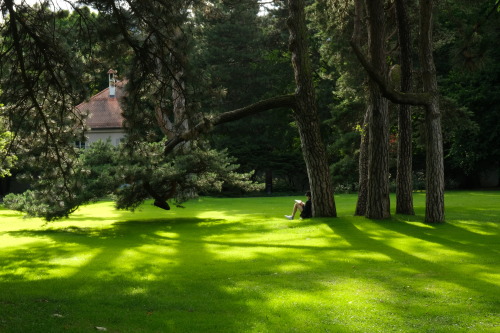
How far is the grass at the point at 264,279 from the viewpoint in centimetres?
754

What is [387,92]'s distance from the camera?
58.5 ft

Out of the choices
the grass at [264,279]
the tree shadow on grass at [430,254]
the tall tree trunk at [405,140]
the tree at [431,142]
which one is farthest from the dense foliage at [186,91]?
the tree shadow on grass at [430,254]

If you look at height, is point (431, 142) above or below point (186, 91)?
below

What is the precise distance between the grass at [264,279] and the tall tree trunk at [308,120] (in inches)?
63.7

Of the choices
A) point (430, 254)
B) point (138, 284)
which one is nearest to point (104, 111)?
point (430, 254)

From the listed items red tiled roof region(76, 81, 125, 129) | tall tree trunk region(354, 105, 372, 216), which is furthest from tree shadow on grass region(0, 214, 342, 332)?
red tiled roof region(76, 81, 125, 129)

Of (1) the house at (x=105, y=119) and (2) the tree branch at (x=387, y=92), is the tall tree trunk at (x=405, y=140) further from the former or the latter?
(1) the house at (x=105, y=119)

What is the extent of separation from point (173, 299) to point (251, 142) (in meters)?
42.7

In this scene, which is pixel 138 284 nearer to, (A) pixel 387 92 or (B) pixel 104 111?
(A) pixel 387 92

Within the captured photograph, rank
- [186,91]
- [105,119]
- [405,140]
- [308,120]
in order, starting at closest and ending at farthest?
[186,91], [308,120], [405,140], [105,119]

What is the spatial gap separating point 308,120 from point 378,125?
94.7 inches

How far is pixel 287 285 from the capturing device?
979cm

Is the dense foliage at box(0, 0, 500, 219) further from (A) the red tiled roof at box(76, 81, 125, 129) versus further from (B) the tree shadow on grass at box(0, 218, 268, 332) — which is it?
(A) the red tiled roof at box(76, 81, 125, 129)

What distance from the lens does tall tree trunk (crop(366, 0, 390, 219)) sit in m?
19.4
